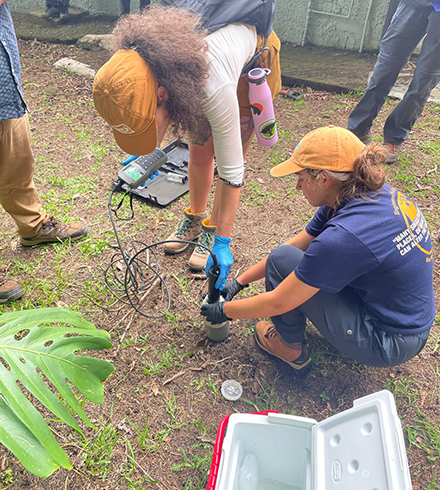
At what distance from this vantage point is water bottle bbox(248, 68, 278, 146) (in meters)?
1.89

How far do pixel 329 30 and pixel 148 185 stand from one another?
11.2ft

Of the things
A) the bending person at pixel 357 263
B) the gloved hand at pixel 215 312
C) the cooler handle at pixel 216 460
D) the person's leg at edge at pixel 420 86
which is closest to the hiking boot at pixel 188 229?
the gloved hand at pixel 215 312

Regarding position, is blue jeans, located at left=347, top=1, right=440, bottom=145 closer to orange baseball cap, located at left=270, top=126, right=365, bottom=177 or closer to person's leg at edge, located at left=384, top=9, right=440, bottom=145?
person's leg at edge, located at left=384, top=9, right=440, bottom=145

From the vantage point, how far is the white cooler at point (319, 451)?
111cm

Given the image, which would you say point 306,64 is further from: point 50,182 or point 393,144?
point 50,182

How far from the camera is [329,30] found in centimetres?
504

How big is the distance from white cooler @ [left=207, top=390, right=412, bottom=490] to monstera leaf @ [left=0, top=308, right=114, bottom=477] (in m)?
0.54

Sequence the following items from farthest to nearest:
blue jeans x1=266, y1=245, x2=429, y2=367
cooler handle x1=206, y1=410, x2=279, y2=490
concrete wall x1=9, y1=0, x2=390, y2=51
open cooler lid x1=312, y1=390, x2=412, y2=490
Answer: concrete wall x1=9, y1=0, x2=390, y2=51
blue jeans x1=266, y1=245, x2=429, y2=367
cooler handle x1=206, y1=410, x2=279, y2=490
open cooler lid x1=312, y1=390, x2=412, y2=490

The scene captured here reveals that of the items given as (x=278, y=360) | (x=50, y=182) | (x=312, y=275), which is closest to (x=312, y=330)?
(x=278, y=360)

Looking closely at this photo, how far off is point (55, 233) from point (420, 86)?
2.69 m

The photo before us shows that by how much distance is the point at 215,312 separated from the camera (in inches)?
70.4

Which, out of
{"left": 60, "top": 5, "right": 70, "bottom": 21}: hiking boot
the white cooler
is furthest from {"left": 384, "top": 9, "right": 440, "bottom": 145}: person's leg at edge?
{"left": 60, "top": 5, "right": 70, "bottom": 21}: hiking boot

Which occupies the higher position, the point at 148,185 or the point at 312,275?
the point at 312,275

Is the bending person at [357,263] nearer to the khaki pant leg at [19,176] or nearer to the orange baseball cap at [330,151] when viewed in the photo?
the orange baseball cap at [330,151]
